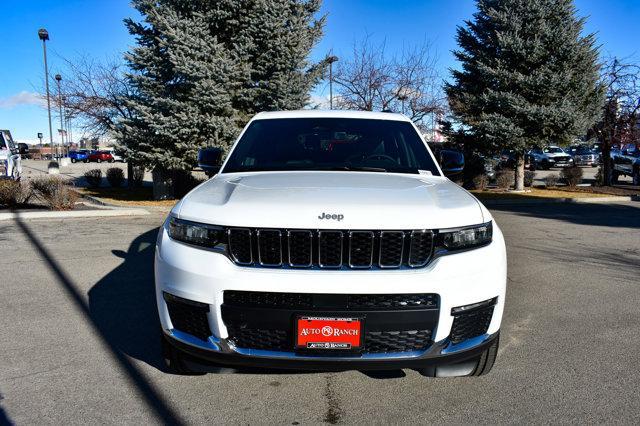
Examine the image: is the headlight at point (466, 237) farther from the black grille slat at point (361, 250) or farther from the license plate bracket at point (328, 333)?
the license plate bracket at point (328, 333)

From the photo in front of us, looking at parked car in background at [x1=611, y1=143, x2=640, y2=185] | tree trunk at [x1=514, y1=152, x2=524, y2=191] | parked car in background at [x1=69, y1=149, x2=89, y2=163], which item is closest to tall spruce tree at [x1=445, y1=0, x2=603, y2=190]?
tree trunk at [x1=514, y1=152, x2=524, y2=191]

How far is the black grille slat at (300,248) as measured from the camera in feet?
9.00

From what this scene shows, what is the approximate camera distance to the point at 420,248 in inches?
109

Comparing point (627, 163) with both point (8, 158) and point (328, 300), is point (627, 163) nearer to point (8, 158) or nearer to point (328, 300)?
point (8, 158)

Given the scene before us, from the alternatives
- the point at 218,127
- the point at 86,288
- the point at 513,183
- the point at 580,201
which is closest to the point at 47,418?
the point at 86,288

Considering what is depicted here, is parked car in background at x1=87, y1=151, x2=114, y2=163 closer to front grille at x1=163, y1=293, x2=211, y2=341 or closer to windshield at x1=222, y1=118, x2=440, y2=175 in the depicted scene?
windshield at x1=222, y1=118, x2=440, y2=175

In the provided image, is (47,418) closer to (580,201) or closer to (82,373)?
(82,373)

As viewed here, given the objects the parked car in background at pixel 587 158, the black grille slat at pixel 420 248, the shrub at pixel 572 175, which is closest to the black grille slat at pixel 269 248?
the black grille slat at pixel 420 248

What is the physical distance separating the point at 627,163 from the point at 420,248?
82.0 ft

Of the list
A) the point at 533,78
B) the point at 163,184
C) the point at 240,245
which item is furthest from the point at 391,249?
the point at 533,78

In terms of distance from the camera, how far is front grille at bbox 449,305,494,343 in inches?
109

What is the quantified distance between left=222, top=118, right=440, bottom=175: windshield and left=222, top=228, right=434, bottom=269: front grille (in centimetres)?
135

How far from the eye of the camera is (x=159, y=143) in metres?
13.5

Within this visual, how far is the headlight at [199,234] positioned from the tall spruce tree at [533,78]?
15.9 meters
